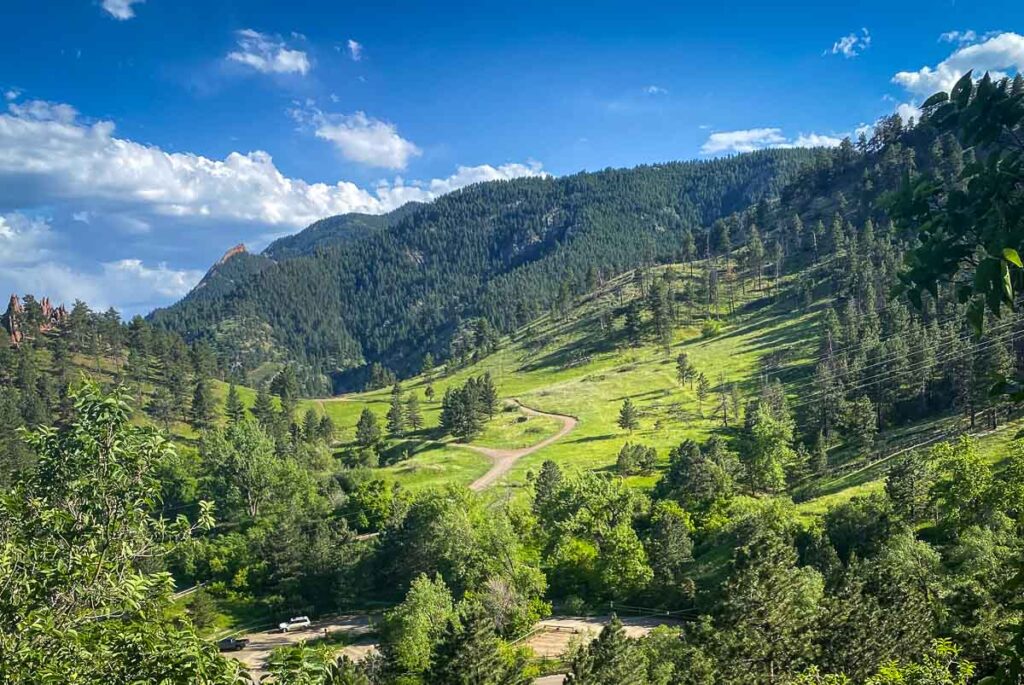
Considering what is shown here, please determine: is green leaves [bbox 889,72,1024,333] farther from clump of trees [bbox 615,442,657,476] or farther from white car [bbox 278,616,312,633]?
clump of trees [bbox 615,442,657,476]

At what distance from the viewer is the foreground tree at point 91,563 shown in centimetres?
956

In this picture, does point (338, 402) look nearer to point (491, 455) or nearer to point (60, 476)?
point (491, 455)

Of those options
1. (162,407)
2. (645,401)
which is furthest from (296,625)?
(162,407)

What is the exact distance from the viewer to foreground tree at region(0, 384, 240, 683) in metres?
9.56

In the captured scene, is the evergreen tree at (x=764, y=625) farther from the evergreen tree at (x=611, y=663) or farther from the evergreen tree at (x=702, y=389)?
the evergreen tree at (x=702, y=389)

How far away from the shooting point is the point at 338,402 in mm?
193375

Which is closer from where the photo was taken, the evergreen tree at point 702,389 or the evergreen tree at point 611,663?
the evergreen tree at point 611,663

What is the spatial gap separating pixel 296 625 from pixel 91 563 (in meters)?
67.0

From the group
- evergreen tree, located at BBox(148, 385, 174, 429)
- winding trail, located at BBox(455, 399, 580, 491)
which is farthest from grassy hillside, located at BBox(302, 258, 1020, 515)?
evergreen tree, located at BBox(148, 385, 174, 429)

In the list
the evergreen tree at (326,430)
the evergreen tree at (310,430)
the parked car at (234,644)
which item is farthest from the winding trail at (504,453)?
the parked car at (234,644)

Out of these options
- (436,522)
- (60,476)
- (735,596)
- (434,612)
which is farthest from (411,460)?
(60,476)

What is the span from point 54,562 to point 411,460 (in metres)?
106

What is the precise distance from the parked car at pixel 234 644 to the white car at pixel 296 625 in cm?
435

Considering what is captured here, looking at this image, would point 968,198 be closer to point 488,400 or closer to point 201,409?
point 488,400
